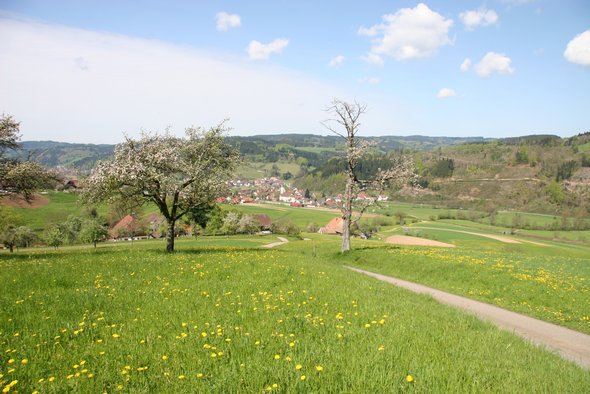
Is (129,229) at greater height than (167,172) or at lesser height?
lesser

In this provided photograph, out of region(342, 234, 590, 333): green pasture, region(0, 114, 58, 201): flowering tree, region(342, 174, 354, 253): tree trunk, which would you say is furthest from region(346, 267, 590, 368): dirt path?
region(0, 114, 58, 201): flowering tree

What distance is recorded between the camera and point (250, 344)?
7.24m

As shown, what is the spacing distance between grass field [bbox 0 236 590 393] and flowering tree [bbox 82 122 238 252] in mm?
13091

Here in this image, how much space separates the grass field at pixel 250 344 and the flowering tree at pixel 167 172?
42.9 ft

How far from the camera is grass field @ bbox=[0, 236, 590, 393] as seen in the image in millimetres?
5809

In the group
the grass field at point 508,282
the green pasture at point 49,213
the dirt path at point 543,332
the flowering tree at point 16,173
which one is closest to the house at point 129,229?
the green pasture at point 49,213

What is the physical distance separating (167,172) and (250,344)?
71.9ft

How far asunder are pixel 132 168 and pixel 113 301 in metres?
15.8

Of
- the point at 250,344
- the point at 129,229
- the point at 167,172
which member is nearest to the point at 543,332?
the point at 250,344

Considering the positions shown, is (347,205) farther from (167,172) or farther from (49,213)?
Result: (49,213)

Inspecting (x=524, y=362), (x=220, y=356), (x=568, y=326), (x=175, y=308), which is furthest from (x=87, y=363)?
(x=568, y=326)

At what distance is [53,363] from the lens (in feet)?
21.0

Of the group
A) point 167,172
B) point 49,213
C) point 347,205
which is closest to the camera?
point 167,172

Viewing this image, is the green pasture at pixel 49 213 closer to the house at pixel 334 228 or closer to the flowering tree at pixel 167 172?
the house at pixel 334 228
